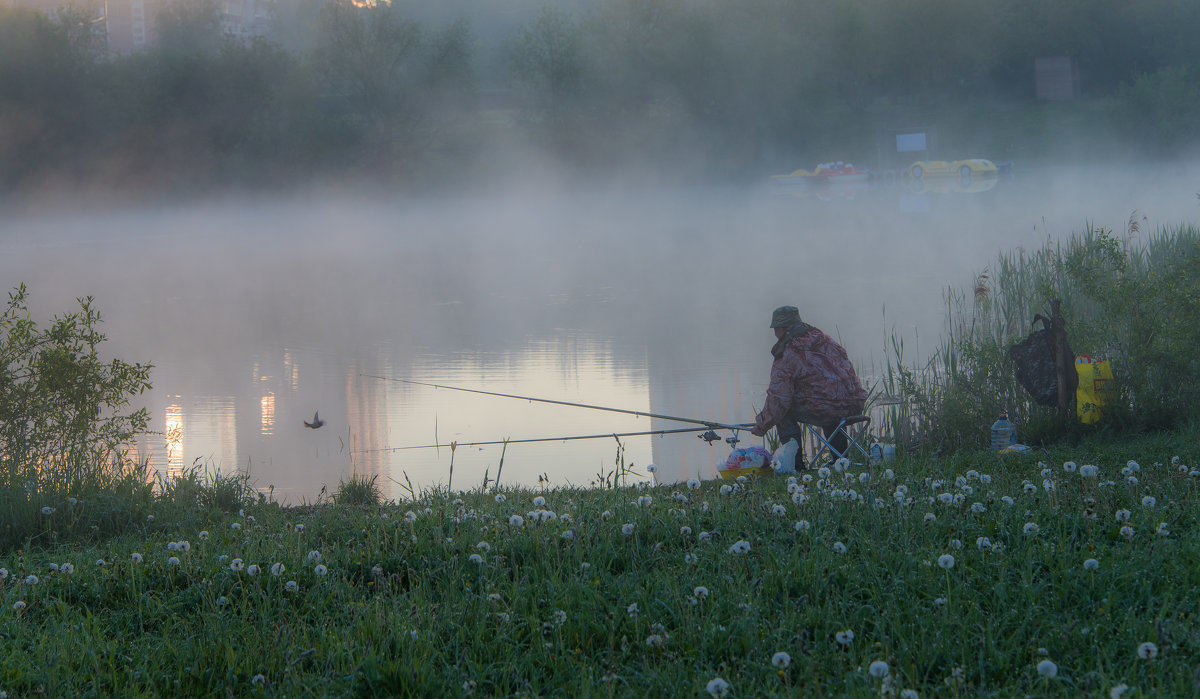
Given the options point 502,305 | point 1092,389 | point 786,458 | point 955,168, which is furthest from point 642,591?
point 955,168

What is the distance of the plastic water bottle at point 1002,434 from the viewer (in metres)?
6.61

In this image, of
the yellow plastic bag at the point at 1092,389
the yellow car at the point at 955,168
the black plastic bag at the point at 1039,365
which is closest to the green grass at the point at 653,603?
the yellow plastic bag at the point at 1092,389

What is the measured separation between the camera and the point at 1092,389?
673 cm

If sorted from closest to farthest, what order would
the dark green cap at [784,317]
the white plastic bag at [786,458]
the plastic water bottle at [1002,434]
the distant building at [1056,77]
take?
the plastic water bottle at [1002,434] → the white plastic bag at [786,458] → the dark green cap at [784,317] → the distant building at [1056,77]

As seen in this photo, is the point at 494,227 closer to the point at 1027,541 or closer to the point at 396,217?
the point at 396,217

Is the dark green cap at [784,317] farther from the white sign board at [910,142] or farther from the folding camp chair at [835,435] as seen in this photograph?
the white sign board at [910,142]

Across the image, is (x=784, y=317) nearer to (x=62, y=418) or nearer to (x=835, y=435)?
(x=835, y=435)

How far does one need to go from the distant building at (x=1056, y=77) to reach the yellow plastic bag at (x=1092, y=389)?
4344 cm

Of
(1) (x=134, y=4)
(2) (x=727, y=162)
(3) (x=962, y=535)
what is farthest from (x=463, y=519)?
(1) (x=134, y=4)

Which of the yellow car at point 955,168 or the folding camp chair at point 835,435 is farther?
the yellow car at point 955,168

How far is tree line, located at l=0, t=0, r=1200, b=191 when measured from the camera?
42.6 m

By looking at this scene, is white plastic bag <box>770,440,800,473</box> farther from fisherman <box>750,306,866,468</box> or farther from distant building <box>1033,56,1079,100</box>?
distant building <box>1033,56,1079,100</box>

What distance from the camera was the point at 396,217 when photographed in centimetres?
4453

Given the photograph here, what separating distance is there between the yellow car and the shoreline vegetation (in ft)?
137
